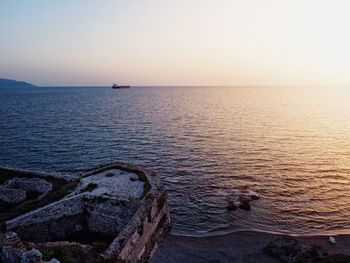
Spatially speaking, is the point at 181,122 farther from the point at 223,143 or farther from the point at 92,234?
the point at 92,234

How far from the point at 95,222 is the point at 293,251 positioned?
17613mm

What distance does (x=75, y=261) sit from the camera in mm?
18000

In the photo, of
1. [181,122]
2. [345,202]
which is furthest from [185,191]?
[181,122]

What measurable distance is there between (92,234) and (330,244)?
73.9 feet

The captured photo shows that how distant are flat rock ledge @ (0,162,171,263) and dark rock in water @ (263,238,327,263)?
1011 cm

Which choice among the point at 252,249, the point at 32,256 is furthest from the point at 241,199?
the point at 32,256

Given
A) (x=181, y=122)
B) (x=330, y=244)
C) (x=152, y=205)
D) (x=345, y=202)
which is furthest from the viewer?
(x=181, y=122)

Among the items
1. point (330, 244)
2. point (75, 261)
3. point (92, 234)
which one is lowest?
point (330, 244)

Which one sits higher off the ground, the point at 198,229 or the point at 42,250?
the point at 42,250

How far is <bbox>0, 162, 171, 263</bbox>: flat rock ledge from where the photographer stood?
63.3 ft

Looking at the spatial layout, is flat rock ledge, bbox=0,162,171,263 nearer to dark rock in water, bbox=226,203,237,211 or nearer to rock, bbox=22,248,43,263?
rock, bbox=22,248,43,263

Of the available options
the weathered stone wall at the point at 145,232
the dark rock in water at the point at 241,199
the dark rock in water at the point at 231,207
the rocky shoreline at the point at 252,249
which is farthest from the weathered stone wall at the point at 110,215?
the dark rock in water at the point at 241,199

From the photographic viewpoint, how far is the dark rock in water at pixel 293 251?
25016mm

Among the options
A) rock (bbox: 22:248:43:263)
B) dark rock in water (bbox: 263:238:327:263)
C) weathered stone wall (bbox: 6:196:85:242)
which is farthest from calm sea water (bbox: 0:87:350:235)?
rock (bbox: 22:248:43:263)
